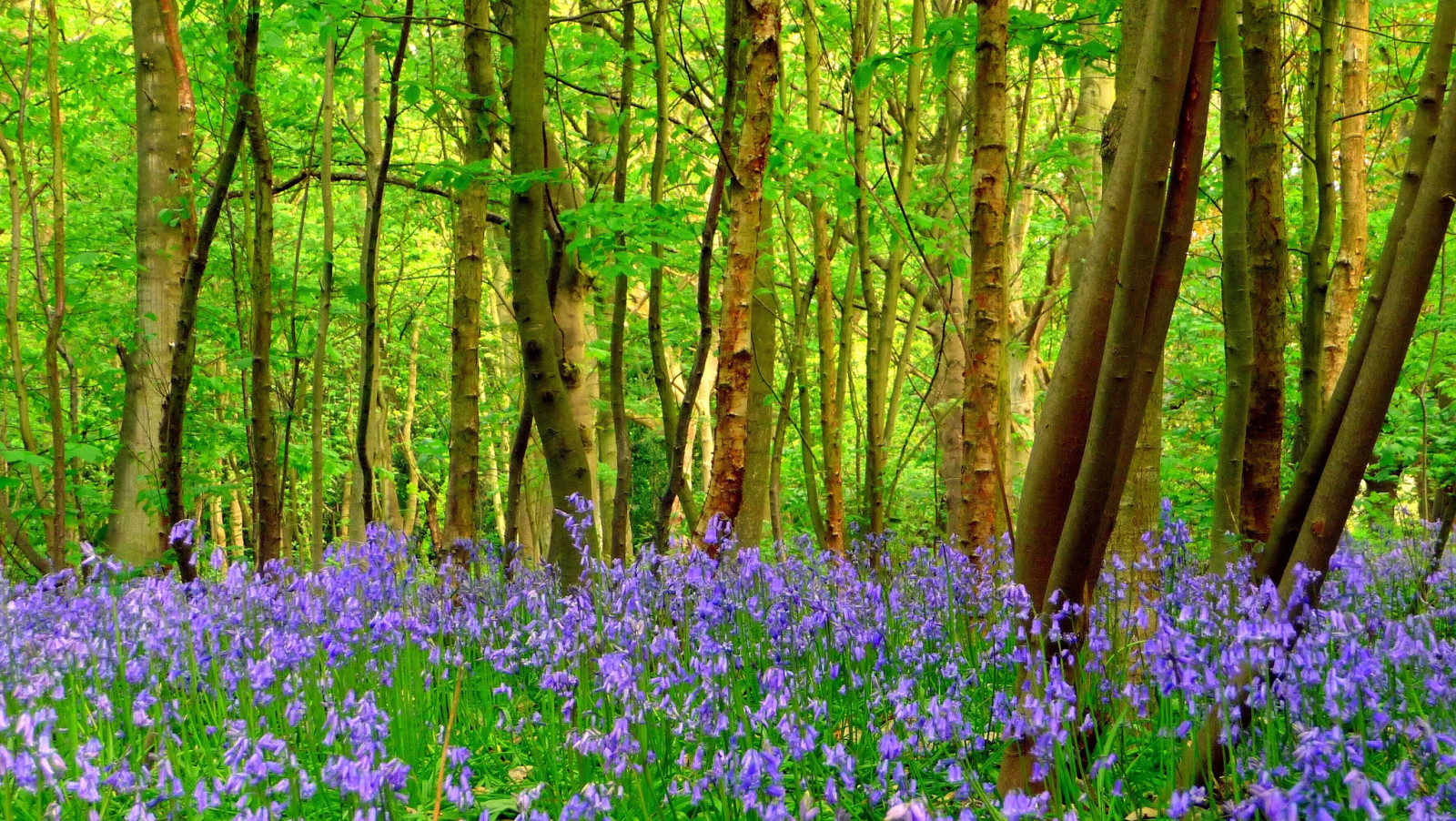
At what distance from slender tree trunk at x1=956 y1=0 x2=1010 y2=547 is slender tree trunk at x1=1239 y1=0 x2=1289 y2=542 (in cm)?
125

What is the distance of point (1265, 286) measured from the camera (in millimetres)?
4590

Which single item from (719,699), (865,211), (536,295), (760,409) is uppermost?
(865,211)

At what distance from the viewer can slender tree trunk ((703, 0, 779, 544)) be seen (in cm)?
474

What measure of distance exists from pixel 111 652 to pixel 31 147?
34.3ft

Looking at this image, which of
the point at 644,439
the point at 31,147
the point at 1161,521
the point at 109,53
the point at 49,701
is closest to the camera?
the point at 49,701

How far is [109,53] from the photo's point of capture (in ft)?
27.4

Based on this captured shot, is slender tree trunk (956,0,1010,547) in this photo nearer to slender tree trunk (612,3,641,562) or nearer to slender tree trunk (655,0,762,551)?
slender tree trunk (655,0,762,551)

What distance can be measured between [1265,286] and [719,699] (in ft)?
11.4

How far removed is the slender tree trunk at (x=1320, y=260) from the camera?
4680 mm

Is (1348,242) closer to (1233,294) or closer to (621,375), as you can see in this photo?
(1233,294)

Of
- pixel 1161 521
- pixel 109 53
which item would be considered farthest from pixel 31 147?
pixel 1161 521

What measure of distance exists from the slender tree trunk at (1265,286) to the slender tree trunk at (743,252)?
218 cm

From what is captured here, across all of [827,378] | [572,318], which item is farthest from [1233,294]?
[572,318]

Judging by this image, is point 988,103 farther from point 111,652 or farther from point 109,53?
point 109,53
